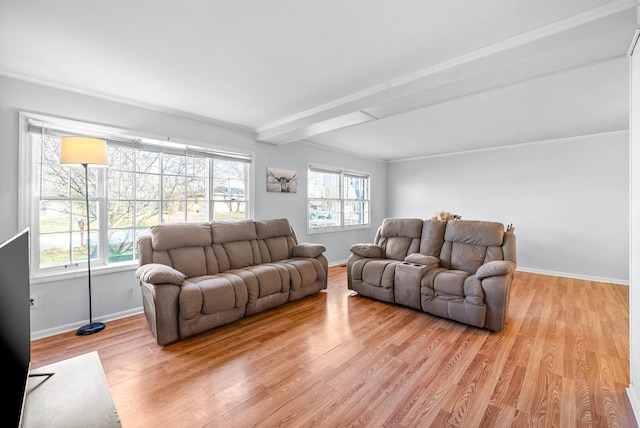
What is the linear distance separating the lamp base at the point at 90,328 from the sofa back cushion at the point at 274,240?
182 cm

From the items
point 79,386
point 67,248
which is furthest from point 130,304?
point 79,386

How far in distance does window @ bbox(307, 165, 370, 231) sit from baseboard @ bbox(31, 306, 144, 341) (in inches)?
119

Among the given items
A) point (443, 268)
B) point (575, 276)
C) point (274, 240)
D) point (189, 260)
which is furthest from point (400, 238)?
point (575, 276)

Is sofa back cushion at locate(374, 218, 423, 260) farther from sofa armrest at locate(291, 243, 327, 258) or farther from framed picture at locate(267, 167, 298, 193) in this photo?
framed picture at locate(267, 167, 298, 193)

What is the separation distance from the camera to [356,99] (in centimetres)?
302

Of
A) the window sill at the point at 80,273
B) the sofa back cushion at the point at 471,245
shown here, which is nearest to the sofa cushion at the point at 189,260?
the window sill at the point at 80,273

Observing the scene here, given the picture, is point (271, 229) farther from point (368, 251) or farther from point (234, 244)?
point (368, 251)

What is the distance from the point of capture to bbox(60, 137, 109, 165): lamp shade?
2.50 m

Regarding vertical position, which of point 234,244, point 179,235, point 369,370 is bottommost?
point 369,370

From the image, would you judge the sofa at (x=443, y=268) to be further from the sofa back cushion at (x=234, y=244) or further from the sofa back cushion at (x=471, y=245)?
the sofa back cushion at (x=234, y=244)

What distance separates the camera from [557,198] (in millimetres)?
4887

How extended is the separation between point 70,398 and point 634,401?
2928 mm

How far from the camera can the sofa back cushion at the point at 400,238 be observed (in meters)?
3.88

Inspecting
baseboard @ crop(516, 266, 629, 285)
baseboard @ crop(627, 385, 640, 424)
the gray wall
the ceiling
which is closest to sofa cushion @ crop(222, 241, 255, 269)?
the ceiling
